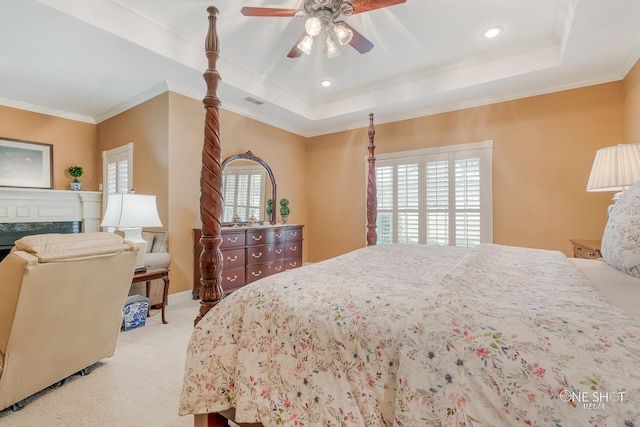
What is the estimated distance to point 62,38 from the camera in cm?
262

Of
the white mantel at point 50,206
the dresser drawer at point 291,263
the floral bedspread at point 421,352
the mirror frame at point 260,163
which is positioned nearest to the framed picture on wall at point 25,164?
the white mantel at point 50,206

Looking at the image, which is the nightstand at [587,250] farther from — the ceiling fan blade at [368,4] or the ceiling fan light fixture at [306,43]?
the ceiling fan light fixture at [306,43]

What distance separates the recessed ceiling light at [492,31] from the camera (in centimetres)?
288

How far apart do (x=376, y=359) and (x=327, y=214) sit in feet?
14.6

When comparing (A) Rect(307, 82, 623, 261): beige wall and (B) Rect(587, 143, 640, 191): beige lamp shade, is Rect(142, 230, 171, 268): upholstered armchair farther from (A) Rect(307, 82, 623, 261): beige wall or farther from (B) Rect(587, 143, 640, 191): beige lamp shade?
(B) Rect(587, 143, 640, 191): beige lamp shade

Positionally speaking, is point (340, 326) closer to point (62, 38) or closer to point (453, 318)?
point (453, 318)

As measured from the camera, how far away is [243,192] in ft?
14.4

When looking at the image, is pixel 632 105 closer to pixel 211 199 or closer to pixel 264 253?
pixel 211 199

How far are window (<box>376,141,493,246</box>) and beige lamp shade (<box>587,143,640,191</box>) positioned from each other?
4.69ft

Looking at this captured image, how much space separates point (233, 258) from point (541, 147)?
13.6 ft

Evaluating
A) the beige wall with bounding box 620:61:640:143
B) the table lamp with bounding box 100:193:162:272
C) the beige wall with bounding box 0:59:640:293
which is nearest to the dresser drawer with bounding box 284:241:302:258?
the beige wall with bounding box 0:59:640:293

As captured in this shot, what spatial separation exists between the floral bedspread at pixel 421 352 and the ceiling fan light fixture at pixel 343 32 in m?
1.95

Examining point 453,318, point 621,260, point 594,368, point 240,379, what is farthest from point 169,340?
point 621,260

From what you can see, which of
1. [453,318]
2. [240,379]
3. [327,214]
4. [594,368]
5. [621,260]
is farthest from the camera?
[327,214]
